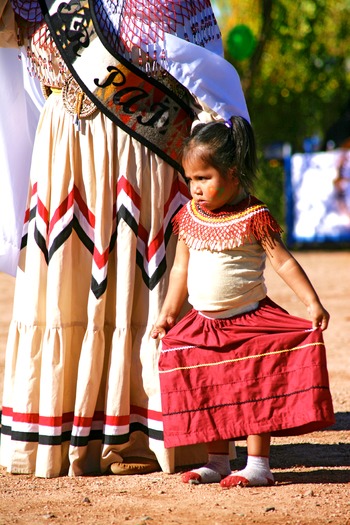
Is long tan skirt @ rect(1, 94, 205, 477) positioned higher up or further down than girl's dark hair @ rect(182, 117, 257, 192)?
further down

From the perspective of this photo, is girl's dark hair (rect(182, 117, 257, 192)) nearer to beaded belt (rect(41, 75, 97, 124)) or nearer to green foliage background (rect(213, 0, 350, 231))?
beaded belt (rect(41, 75, 97, 124))

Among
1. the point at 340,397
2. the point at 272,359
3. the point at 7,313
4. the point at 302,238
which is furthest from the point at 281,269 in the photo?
the point at 302,238

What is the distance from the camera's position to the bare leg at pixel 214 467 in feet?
12.5

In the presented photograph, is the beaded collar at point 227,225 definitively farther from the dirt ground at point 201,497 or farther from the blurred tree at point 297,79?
the blurred tree at point 297,79

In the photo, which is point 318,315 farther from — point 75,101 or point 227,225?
point 75,101

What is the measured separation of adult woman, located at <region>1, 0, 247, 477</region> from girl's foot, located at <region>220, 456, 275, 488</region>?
14.5 inches

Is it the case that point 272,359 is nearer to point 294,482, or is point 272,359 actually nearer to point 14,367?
point 294,482

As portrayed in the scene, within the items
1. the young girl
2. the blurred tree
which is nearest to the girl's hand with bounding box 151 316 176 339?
the young girl

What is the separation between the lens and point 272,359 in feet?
12.0

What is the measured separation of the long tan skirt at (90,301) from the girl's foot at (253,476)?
14.6 inches

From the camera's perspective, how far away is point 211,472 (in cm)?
382

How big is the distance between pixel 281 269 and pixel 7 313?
634 centimetres

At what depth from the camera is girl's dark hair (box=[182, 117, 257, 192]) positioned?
369cm

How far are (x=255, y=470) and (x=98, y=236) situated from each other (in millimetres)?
1137
